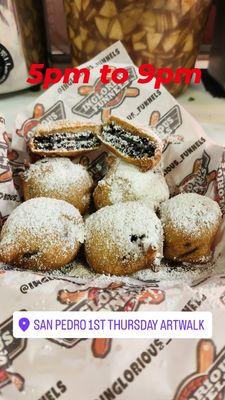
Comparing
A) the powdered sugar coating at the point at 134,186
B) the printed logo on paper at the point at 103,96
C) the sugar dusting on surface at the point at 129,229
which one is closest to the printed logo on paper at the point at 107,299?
the sugar dusting on surface at the point at 129,229

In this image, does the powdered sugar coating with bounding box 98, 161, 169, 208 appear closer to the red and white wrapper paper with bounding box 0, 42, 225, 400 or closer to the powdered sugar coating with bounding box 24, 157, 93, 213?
the powdered sugar coating with bounding box 24, 157, 93, 213

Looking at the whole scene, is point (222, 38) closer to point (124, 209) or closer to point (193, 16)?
point (193, 16)

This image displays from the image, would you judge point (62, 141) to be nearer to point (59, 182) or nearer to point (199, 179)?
point (59, 182)

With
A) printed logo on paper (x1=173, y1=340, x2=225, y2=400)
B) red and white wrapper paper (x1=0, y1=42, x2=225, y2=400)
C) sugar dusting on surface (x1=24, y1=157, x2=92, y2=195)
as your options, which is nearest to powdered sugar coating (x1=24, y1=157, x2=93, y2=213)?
sugar dusting on surface (x1=24, y1=157, x2=92, y2=195)

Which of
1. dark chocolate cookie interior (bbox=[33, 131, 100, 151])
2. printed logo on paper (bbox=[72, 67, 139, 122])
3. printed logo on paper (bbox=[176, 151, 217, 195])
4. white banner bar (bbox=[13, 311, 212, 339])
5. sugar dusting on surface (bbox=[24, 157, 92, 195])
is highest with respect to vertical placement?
printed logo on paper (bbox=[72, 67, 139, 122])

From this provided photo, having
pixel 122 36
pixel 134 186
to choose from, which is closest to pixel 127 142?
pixel 134 186

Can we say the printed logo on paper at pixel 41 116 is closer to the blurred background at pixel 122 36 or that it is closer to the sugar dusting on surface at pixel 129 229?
the blurred background at pixel 122 36
